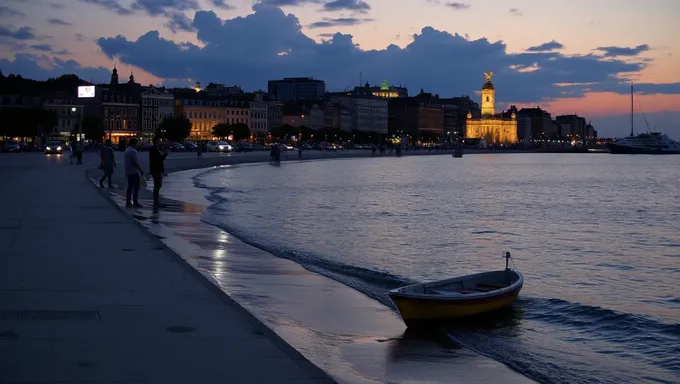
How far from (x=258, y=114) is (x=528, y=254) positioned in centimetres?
17128

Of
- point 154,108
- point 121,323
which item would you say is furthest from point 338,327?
point 154,108

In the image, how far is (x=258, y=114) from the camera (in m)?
193

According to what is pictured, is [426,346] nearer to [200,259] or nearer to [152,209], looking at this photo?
[200,259]

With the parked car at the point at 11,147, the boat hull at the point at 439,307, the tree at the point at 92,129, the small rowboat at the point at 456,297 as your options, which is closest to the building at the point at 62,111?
the tree at the point at 92,129

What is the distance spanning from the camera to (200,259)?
54.8 feet

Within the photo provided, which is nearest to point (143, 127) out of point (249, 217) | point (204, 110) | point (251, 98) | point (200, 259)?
point (204, 110)

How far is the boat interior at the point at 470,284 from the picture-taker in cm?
1310

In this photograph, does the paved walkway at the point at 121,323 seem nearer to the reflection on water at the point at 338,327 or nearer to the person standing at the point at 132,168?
the reflection on water at the point at 338,327

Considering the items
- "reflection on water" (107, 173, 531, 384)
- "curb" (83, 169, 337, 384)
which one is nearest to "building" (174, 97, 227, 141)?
"reflection on water" (107, 173, 531, 384)

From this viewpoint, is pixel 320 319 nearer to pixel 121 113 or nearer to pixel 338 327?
pixel 338 327

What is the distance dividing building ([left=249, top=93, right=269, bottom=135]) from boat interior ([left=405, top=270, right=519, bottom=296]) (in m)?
177

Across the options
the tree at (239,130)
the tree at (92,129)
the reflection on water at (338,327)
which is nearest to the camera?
the reflection on water at (338,327)

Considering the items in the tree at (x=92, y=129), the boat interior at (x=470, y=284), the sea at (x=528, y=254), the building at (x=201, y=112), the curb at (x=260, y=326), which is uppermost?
the building at (x=201, y=112)

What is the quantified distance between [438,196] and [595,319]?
36.1 m
